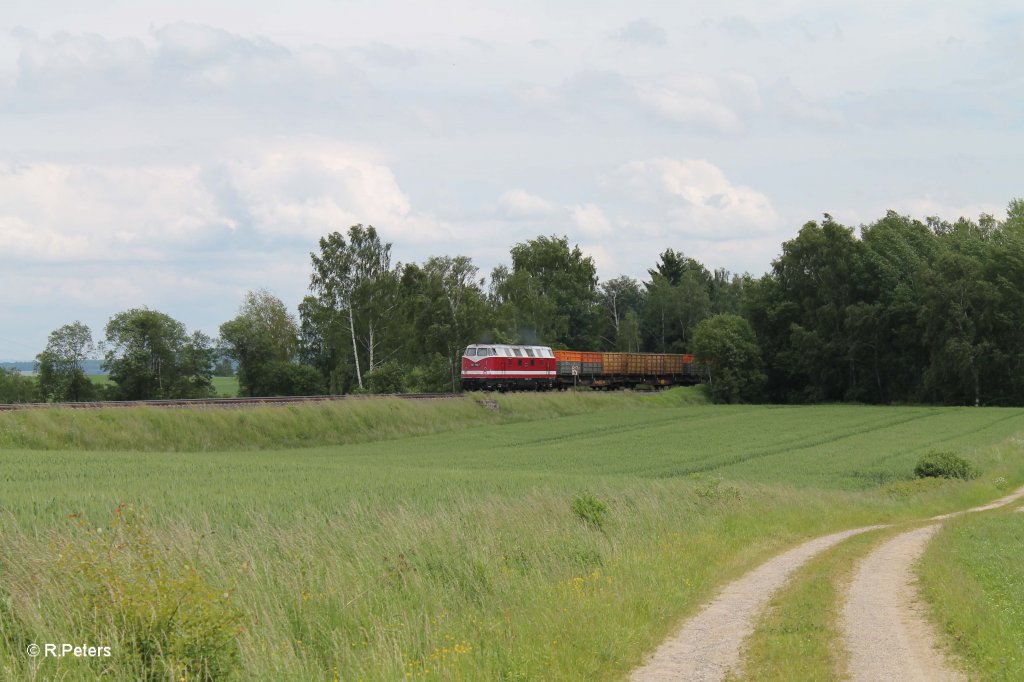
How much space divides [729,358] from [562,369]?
2254 centimetres

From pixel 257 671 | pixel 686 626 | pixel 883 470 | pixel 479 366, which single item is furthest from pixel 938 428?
pixel 257 671

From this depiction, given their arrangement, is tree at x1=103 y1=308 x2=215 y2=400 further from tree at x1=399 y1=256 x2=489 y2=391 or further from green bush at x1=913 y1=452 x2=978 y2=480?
green bush at x1=913 y1=452 x2=978 y2=480

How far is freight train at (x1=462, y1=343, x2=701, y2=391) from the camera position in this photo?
217ft

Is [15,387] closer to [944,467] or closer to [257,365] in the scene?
[257,365]

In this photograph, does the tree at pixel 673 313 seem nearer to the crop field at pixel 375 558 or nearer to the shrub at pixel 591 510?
the crop field at pixel 375 558

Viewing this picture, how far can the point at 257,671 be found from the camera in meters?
8.89

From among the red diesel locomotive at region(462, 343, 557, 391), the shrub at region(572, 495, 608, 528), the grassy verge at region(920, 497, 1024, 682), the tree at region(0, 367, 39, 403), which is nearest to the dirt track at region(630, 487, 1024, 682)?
the grassy verge at region(920, 497, 1024, 682)

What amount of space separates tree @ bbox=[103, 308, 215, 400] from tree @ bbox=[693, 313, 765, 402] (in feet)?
155

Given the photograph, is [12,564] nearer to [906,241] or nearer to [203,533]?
[203,533]

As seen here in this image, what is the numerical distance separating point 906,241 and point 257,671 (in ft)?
301

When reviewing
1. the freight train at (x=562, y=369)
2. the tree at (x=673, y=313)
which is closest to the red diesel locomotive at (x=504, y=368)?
the freight train at (x=562, y=369)

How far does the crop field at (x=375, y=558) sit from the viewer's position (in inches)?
365

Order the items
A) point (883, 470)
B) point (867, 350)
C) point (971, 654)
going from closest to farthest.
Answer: point (971, 654) → point (883, 470) → point (867, 350)

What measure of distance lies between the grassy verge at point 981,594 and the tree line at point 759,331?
211 feet
